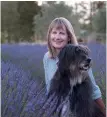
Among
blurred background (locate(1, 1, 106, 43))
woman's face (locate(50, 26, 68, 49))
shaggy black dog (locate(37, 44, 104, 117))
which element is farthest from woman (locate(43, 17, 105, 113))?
blurred background (locate(1, 1, 106, 43))

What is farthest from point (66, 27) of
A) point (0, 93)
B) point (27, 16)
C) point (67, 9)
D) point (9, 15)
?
point (27, 16)

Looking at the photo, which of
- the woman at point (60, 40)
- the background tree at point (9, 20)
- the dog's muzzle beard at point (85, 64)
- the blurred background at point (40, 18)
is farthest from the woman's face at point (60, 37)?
the background tree at point (9, 20)

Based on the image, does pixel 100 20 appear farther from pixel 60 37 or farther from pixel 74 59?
pixel 74 59

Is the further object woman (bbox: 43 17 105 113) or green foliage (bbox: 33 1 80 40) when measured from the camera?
green foliage (bbox: 33 1 80 40)

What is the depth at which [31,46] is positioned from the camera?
9234 mm

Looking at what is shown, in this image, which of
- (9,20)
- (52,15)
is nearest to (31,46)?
(52,15)

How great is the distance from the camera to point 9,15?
32.2m

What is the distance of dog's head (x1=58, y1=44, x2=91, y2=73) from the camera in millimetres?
3158

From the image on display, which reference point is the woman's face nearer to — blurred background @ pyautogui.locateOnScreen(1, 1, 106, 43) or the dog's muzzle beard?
the dog's muzzle beard

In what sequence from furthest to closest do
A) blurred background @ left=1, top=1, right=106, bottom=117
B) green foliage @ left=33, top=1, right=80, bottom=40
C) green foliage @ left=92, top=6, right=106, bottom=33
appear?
1. green foliage @ left=33, top=1, right=80, bottom=40
2. green foliage @ left=92, top=6, right=106, bottom=33
3. blurred background @ left=1, top=1, right=106, bottom=117

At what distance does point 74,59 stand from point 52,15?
26923mm

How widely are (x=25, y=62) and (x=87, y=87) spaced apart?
260cm

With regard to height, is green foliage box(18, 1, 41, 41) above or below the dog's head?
above

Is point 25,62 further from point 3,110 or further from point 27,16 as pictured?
point 27,16
